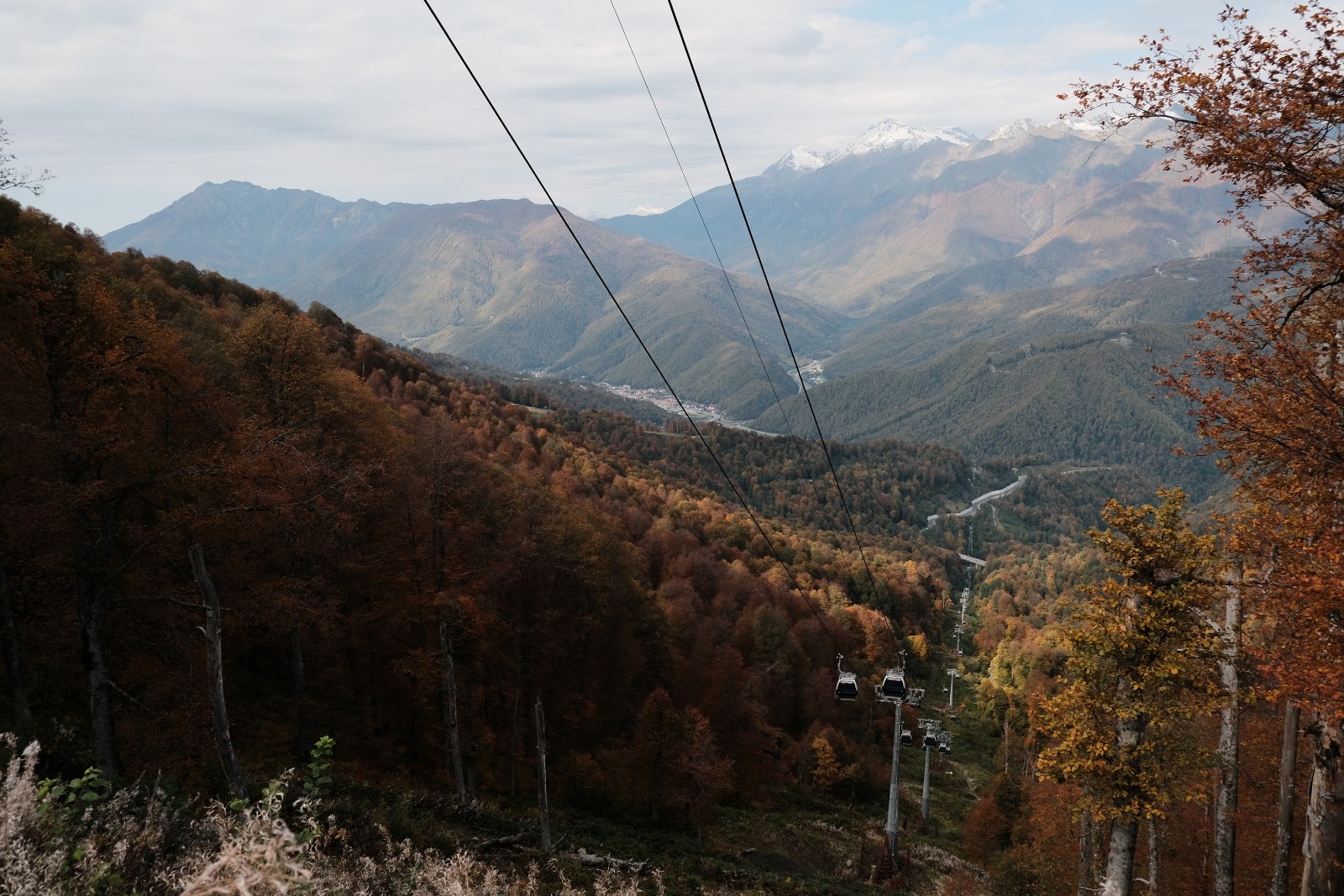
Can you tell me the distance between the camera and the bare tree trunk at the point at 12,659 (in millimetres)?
16500

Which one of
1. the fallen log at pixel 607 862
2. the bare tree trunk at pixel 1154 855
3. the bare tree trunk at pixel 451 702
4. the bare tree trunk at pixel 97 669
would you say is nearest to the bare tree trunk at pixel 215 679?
the bare tree trunk at pixel 97 669

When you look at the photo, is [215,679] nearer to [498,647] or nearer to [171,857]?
[171,857]

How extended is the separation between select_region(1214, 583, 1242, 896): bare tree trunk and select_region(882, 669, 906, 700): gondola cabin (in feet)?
31.4

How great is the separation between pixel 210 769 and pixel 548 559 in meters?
13.6

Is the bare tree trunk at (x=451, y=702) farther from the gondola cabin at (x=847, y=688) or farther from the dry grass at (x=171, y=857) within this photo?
the gondola cabin at (x=847, y=688)

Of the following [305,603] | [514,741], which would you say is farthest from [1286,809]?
[514,741]

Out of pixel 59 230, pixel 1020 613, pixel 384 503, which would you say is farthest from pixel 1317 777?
pixel 1020 613

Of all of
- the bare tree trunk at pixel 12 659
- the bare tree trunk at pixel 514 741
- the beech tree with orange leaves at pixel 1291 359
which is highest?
the beech tree with orange leaves at pixel 1291 359

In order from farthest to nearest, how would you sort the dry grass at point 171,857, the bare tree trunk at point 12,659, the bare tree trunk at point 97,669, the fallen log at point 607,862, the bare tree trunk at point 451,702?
the bare tree trunk at point 451,702 → the fallen log at point 607,862 → the bare tree trunk at point 12,659 → the bare tree trunk at point 97,669 → the dry grass at point 171,857

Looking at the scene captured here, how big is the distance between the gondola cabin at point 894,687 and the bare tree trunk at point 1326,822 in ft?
48.1

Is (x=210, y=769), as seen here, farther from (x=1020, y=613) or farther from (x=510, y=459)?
(x=1020, y=613)

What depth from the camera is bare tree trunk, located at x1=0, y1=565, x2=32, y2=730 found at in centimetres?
1650

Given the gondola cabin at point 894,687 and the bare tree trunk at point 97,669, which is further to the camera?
the gondola cabin at point 894,687

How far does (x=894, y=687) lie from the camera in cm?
2422
